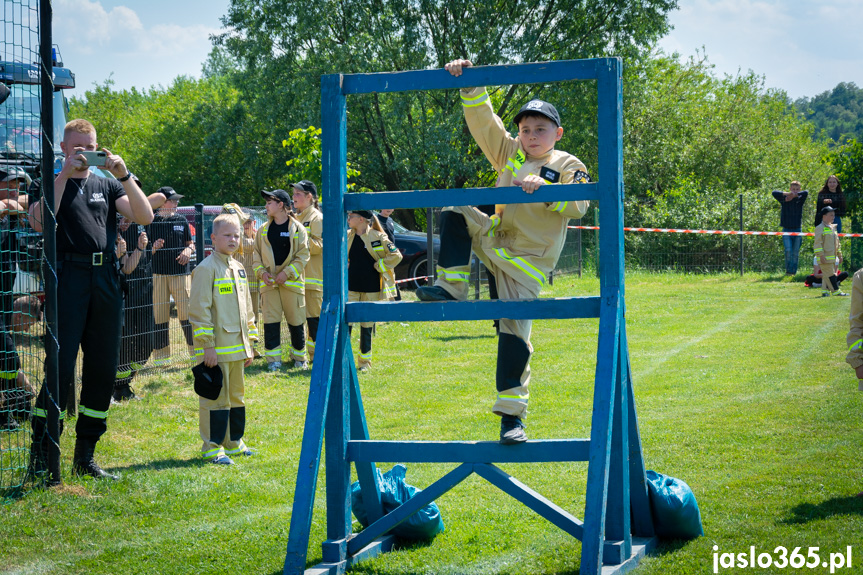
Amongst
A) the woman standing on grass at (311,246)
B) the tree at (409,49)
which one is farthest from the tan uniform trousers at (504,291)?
the tree at (409,49)

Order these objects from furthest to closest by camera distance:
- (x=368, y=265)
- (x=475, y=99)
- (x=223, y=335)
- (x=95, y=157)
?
(x=368, y=265), (x=223, y=335), (x=95, y=157), (x=475, y=99)

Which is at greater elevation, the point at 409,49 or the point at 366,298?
the point at 409,49

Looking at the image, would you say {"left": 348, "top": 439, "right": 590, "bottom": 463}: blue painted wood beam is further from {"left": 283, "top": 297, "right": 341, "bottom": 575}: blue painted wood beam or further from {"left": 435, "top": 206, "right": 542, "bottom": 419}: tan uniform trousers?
{"left": 283, "top": 297, "right": 341, "bottom": 575}: blue painted wood beam

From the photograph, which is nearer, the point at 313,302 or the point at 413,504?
the point at 413,504

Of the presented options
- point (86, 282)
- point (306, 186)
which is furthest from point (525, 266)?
point (306, 186)

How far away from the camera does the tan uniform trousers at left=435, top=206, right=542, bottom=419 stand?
4.38 metres

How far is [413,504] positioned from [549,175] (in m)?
1.76

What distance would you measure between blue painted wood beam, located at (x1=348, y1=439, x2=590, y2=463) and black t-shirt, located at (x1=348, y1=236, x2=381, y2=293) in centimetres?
657

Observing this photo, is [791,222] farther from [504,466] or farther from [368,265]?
[504,466]

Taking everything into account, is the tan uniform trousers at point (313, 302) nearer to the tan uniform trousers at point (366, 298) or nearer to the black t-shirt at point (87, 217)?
the tan uniform trousers at point (366, 298)

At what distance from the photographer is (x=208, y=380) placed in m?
6.79

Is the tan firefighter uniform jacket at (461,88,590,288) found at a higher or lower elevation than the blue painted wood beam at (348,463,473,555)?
higher

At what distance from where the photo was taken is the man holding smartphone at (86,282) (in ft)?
19.7

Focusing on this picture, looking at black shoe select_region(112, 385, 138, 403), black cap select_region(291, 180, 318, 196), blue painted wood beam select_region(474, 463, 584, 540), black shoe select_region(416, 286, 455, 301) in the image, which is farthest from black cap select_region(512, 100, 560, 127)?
black cap select_region(291, 180, 318, 196)
